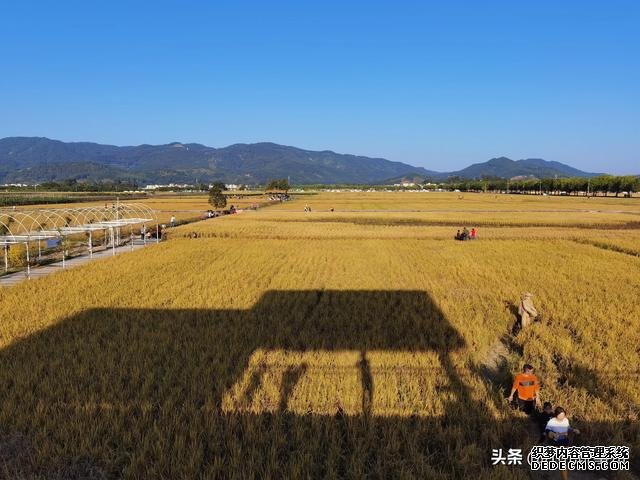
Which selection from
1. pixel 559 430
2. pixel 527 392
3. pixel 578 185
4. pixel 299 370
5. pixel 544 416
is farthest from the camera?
pixel 578 185

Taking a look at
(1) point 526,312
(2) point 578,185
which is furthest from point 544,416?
(2) point 578,185

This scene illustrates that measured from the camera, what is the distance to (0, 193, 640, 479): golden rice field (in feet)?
19.6

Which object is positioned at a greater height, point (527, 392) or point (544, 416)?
point (527, 392)

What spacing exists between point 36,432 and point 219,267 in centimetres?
1487

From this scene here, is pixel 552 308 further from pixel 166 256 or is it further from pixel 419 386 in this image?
pixel 166 256

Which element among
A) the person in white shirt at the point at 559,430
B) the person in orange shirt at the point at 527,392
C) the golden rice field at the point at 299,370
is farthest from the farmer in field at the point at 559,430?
the person in orange shirt at the point at 527,392

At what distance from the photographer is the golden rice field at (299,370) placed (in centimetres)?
596

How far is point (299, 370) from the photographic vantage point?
8719 mm

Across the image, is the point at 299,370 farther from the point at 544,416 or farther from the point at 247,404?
the point at 544,416

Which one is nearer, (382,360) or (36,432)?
(36,432)

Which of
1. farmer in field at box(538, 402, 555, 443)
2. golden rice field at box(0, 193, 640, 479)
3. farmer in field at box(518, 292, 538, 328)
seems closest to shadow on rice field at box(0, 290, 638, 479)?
golden rice field at box(0, 193, 640, 479)

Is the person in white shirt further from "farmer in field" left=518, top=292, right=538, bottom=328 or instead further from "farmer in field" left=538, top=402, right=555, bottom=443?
"farmer in field" left=518, top=292, right=538, bottom=328

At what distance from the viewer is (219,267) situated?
69.4 feet

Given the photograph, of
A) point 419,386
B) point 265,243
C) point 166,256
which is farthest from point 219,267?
Answer: point 419,386
